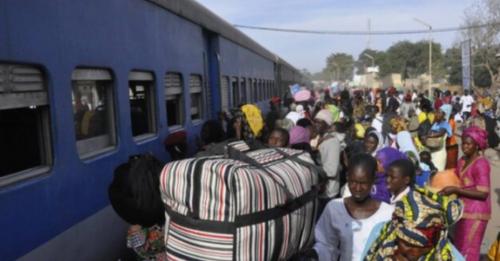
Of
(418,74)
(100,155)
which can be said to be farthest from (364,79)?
(100,155)

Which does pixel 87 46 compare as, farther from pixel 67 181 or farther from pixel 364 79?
pixel 364 79

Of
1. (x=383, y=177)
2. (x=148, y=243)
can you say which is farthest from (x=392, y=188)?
(x=148, y=243)

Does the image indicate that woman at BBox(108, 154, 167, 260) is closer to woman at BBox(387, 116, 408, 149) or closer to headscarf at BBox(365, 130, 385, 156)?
headscarf at BBox(365, 130, 385, 156)

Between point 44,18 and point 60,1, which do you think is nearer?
point 44,18

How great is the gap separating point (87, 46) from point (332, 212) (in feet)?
6.45

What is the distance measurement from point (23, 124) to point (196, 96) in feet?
13.4

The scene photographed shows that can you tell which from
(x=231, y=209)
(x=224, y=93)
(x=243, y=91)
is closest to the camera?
(x=231, y=209)

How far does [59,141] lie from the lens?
9.64 feet

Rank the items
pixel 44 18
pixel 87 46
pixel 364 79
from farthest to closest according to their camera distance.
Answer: pixel 364 79 < pixel 87 46 < pixel 44 18

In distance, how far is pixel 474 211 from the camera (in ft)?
11.6

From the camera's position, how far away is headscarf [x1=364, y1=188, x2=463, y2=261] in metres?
1.81

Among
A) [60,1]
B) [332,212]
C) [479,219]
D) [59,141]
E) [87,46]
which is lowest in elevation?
[479,219]

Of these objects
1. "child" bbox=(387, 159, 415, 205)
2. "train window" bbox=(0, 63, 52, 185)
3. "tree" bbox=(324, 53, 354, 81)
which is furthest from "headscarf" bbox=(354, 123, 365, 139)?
"tree" bbox=(324, 53, 354, 81)

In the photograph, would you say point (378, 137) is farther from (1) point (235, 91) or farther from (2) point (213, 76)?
(1) point (235, 91)
